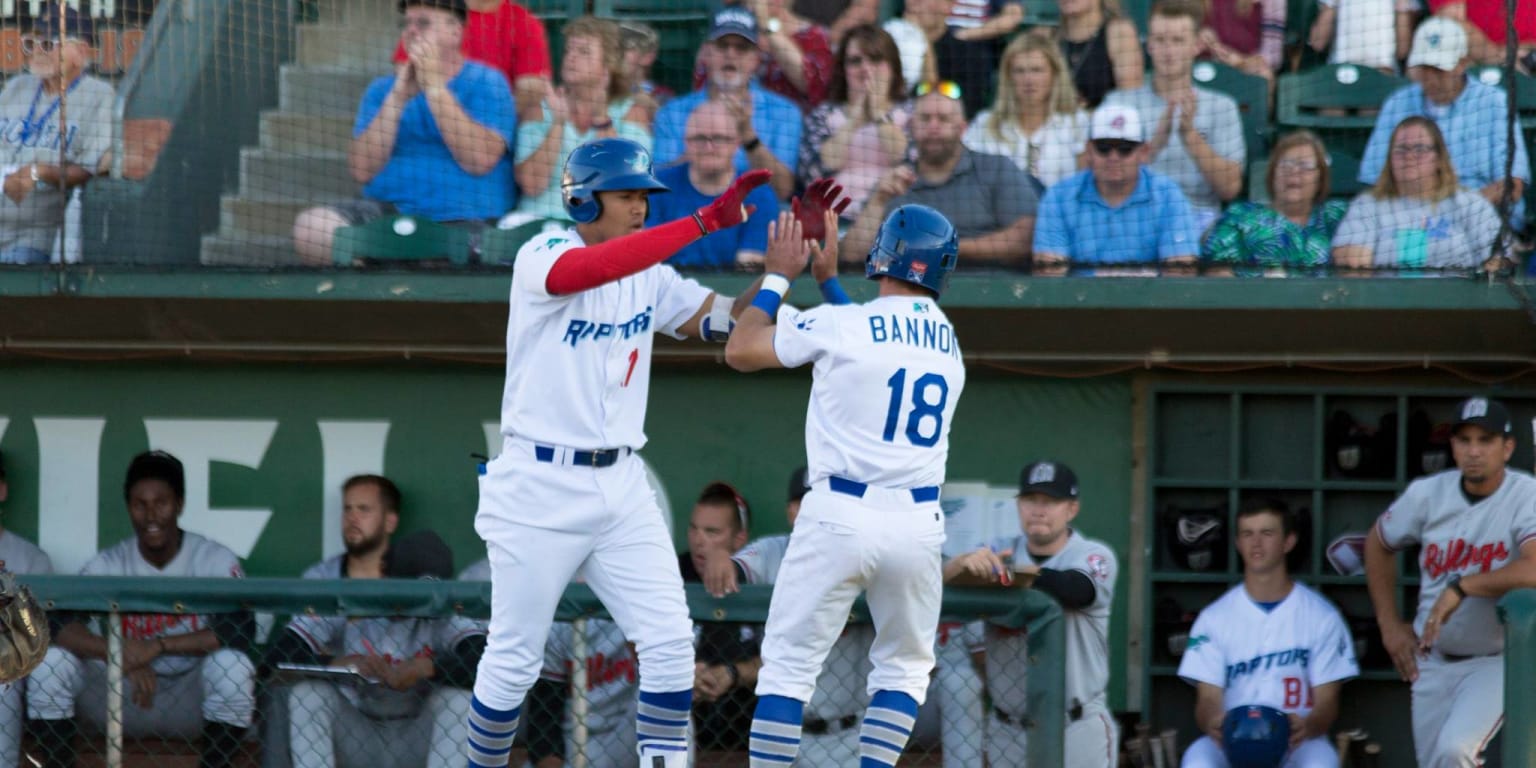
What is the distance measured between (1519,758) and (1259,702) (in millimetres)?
1457

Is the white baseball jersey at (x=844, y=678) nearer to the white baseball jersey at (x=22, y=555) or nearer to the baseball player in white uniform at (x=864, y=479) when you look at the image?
the baseball player in white uniform at (x=864, y=479)

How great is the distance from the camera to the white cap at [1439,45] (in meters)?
7.12

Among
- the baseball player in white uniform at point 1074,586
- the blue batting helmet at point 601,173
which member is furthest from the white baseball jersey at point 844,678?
→ the blue batting helmet at point 601,173

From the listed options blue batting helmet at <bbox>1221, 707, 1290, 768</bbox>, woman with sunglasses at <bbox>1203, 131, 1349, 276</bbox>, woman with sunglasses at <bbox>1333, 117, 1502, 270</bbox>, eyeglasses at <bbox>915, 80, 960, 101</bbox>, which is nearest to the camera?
blue batting helmet at <bbox>1221, 707, 1290, 768</bbox>

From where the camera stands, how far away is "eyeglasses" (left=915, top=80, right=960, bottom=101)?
7.20m

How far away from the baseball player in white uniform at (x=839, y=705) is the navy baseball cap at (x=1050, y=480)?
3.43 ft

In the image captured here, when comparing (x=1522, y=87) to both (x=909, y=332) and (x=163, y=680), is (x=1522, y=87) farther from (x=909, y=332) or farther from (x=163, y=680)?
(x=163, y=680)

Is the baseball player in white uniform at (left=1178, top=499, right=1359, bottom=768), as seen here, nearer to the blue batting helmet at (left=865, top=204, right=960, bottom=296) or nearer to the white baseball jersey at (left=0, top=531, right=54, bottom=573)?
the blue batting helmet at (left=865, top=204, right=960, bottom=296)

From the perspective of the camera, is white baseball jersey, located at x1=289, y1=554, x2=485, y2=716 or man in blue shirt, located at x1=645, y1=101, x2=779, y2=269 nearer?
white baseball jersey, located at x1=289, y1=554, x2=485, y2=716

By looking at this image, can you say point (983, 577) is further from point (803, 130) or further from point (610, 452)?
point (803, 130)

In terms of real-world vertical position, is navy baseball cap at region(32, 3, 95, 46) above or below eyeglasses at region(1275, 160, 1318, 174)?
above

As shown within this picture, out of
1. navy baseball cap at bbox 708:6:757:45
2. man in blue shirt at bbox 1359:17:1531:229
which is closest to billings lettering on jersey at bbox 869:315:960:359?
navy baseball cap at bbox 708:6:757:45

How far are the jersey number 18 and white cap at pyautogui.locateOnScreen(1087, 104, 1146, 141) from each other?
88.6 inches

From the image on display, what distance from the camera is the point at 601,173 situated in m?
4.71
